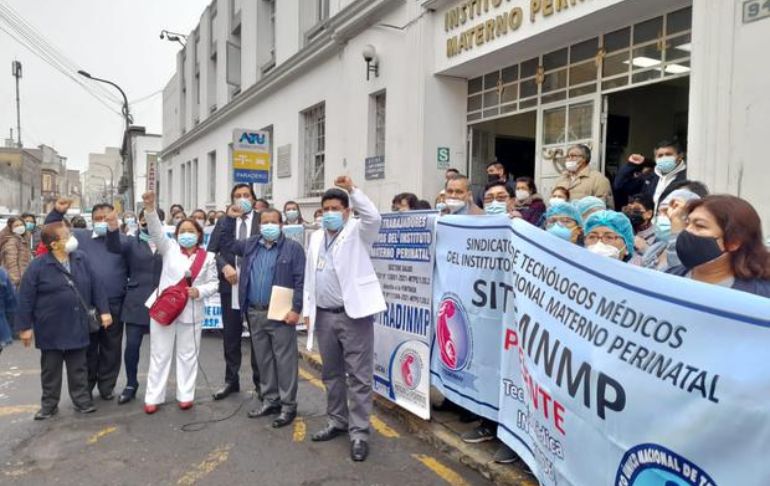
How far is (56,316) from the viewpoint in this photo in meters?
5.02

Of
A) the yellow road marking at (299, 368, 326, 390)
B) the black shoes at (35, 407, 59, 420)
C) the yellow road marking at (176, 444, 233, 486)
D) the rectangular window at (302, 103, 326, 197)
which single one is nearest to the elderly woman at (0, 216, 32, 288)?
the black shoes at (35, 407, 59, 420)

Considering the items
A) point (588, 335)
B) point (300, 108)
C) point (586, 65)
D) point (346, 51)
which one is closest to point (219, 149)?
point (300, 108)

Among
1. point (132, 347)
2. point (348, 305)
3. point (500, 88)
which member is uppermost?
point (500, 88)

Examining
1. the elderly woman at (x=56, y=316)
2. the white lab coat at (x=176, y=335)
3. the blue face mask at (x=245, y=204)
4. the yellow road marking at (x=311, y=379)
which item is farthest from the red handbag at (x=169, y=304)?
the yellow road marking at (x=311, y=379)

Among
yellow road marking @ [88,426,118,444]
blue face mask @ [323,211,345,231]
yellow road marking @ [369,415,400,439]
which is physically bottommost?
yellow road marking @ [88,426,118,444]

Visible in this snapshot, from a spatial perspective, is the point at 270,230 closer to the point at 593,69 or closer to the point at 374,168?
the point at 593,69

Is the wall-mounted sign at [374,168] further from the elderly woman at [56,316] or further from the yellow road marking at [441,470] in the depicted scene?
the yellow road marking at [441,470]

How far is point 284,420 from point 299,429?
169 mm

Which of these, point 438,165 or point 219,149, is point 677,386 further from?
point 219,149

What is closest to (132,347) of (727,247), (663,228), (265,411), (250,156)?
(265,411)

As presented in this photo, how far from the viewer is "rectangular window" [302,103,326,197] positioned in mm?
14611

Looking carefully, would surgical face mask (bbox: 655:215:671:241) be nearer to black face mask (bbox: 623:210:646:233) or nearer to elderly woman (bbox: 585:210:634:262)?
elderly woman (bbox: 585:210:634:262)

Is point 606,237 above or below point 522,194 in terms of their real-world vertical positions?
below

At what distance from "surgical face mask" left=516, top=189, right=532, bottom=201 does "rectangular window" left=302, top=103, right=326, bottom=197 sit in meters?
8.59
